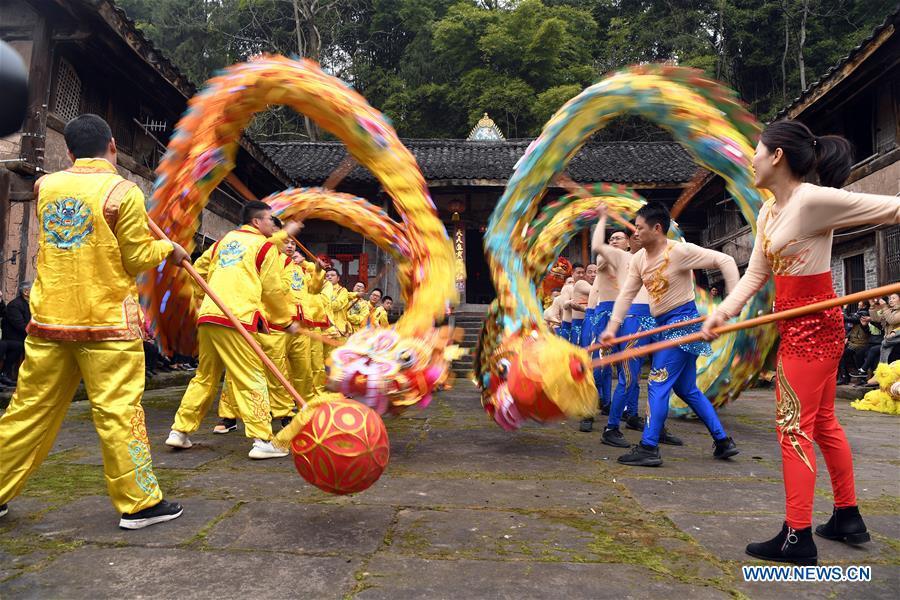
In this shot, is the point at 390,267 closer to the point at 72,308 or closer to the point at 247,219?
the point at 247,219

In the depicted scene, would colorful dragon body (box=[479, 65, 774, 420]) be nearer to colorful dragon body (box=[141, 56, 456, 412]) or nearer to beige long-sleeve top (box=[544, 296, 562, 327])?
colorful dragon body (box=[141, 56, 456, 412])

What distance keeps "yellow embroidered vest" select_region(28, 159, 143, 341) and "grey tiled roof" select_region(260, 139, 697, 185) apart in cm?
1268

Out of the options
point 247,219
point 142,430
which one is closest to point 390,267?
point 247,219

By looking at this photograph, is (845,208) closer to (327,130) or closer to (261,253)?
(327,130)

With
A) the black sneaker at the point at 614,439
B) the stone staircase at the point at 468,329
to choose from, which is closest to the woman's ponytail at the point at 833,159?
the black sneaker at the point at 614,439

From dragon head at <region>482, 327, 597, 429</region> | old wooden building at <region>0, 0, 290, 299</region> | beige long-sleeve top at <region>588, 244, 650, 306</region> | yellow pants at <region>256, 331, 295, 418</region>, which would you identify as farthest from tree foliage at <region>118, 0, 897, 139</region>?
dragon head at <region>482, 327, 597, 429</region>

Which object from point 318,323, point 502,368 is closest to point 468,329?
point 318,323

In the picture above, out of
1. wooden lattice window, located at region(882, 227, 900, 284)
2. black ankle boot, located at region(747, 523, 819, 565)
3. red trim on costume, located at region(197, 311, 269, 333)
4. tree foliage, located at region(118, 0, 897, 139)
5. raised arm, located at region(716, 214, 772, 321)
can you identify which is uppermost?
tree foliage, located at region(118, 0, 897, 139)

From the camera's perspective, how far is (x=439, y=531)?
2.66 m

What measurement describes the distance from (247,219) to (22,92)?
359 centimetres

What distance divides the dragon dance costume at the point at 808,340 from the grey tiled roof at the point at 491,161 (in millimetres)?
12904

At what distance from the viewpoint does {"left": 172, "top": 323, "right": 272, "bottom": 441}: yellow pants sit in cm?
421

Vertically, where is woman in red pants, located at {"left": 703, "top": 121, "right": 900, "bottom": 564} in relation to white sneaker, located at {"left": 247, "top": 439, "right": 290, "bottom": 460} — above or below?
above

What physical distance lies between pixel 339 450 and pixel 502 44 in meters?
25.9
